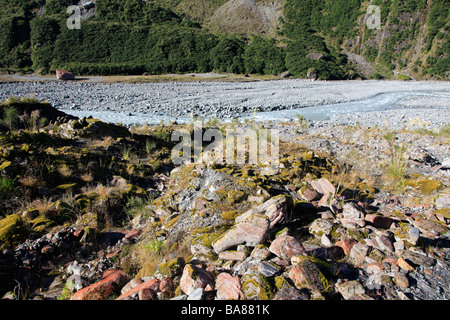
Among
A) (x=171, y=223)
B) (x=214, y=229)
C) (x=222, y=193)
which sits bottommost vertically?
(x=171, y=223)

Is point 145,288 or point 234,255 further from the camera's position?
point 234,255

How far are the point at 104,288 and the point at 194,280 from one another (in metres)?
0.95

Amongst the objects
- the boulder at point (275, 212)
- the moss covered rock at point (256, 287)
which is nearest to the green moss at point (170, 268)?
the moss covered rock at point (256, 287)

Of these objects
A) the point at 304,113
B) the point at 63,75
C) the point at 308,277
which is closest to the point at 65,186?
the point at 308,277

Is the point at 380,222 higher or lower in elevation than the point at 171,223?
higher

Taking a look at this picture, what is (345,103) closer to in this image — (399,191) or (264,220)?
(399,191)

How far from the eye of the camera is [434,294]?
2.20 m

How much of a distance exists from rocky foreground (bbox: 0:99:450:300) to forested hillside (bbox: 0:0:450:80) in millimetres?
35529

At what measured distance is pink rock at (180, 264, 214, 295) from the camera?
2.30m

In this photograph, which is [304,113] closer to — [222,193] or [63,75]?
[222,193]

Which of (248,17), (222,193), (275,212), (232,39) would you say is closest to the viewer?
(275,212)

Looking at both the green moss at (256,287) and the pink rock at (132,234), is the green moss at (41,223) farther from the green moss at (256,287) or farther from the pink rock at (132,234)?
the green moss at (256,287)

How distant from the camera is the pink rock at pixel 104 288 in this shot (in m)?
2.43

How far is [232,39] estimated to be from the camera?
5003 cm
